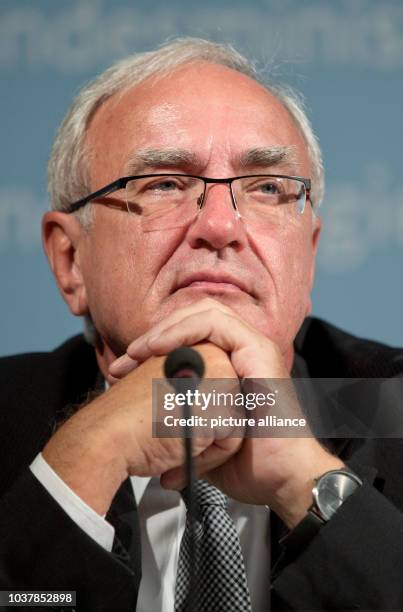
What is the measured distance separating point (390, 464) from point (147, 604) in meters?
0.53

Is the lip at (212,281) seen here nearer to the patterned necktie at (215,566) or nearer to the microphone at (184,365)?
the patterned necktie at (215,566)

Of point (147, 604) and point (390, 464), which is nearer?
point (147, 604)

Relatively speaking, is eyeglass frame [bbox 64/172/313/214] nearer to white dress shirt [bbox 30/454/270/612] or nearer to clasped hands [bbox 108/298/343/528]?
clasped hands [bbox 108/298/343/528]

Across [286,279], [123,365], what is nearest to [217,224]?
[286,279]

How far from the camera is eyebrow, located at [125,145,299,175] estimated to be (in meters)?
1.73

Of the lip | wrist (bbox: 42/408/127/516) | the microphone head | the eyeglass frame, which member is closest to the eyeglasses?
the eyeglass frame

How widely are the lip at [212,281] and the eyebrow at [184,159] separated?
0.24m

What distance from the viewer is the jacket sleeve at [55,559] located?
4.35 ft

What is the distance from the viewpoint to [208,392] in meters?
1.38

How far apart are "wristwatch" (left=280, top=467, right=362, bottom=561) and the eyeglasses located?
0.58 metres

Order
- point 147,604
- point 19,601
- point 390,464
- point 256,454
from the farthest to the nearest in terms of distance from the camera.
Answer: point 390,464
point 147,604
point 256,454
point 19,601

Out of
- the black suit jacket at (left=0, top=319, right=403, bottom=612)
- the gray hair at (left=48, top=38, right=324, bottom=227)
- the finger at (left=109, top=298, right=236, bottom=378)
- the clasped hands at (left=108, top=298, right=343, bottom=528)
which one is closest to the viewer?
the black suit jacket at (left=0, top=319, right=403, bottom=612)

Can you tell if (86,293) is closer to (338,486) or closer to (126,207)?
(126,207)

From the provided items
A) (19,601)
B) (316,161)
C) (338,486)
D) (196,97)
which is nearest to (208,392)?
(338,486)
